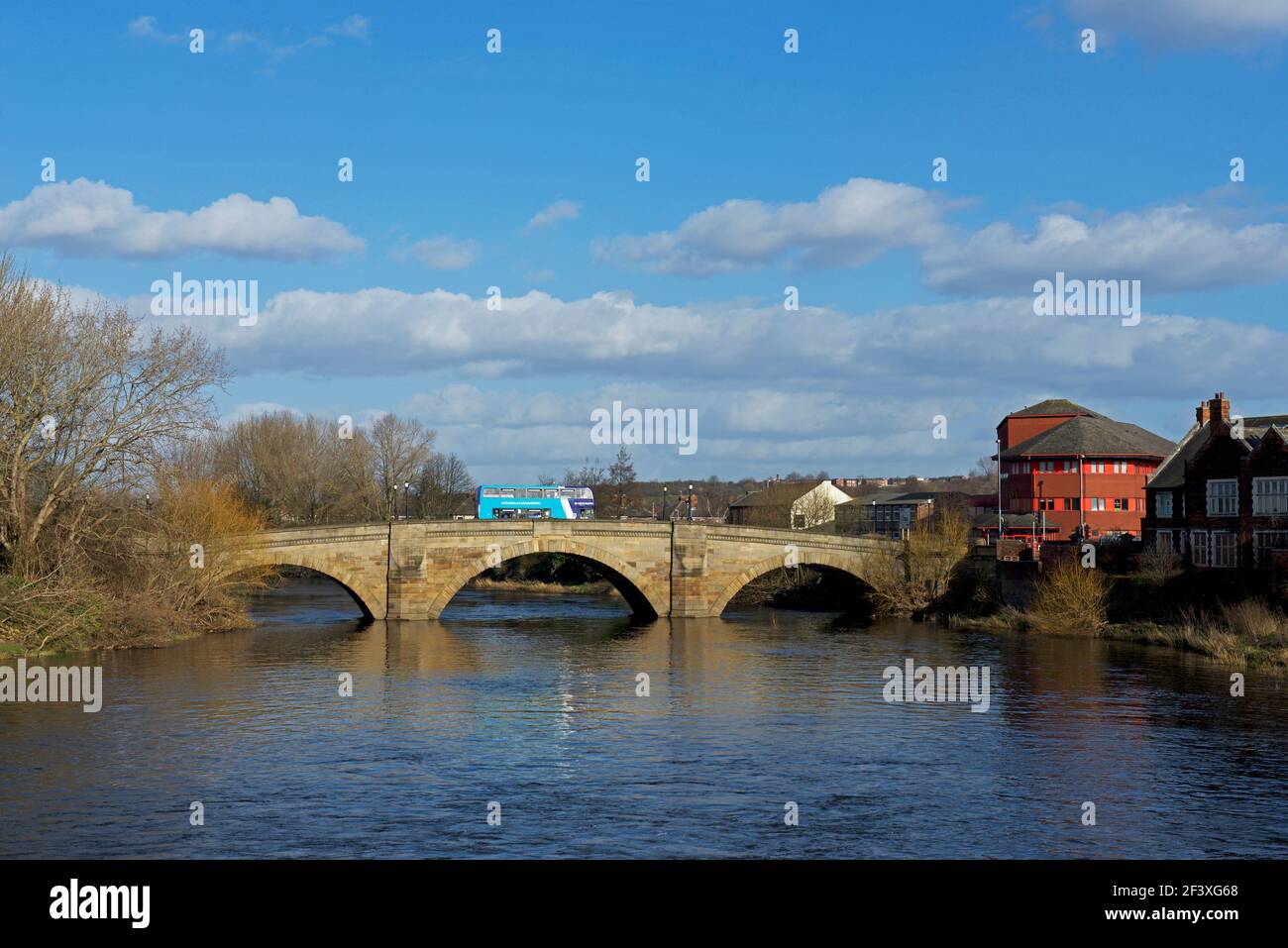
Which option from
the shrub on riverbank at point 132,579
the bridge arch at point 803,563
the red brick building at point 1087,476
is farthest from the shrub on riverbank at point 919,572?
the shrub on riverbank at point 132,579

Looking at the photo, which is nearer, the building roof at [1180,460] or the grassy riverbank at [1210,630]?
the grassy riverbank at [1210,630]

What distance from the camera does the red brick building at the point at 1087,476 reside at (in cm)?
8288

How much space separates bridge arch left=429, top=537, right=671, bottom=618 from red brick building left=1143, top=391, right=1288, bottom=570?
23.6m

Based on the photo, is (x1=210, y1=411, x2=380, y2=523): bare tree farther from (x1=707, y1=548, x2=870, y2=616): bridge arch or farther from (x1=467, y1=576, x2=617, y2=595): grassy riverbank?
(x1=707, y1=548, x2=870, y2=616): bridge arch

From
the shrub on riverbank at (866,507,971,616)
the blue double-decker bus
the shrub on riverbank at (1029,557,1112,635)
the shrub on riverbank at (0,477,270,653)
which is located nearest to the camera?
the shrub on riverbank at (0,477,270,653)

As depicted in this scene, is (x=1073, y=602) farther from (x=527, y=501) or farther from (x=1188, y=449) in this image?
(x=527, y=501)

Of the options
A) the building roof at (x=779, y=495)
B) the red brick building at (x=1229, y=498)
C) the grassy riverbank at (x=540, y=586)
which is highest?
the building roof at (x=779, y=495)

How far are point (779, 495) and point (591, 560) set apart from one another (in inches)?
1541

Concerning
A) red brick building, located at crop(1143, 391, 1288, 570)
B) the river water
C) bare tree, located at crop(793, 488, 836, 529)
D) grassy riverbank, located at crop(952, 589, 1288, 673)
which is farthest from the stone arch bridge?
bare tree, located at crop(793, 488, 836, 529)

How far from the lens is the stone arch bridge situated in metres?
59.3

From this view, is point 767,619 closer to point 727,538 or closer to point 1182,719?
point 727,538

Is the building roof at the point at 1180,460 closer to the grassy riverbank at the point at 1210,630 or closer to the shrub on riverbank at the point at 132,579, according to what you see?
the grassy riverbank at the point at 1210,630
